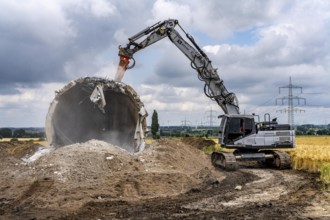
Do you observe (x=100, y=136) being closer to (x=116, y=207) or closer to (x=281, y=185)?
(x=281, y=185)

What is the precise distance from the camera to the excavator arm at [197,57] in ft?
63.9

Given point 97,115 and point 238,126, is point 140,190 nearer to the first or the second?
point 238,126

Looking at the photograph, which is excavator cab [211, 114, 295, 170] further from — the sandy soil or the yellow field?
the sandy soil

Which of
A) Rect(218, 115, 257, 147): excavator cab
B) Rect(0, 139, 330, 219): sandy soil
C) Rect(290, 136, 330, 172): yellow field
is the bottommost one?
Rect(0, 139, 330, 219): sandy soil

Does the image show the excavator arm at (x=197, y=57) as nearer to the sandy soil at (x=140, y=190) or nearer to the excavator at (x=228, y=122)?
the excavator at (x=228, y=122)

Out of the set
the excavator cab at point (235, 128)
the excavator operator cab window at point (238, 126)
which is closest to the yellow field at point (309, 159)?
the excavator cab at point (235, 128)

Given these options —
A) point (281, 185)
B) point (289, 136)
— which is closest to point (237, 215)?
point (281, 185)

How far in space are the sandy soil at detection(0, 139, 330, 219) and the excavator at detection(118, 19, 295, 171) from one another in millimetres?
2292

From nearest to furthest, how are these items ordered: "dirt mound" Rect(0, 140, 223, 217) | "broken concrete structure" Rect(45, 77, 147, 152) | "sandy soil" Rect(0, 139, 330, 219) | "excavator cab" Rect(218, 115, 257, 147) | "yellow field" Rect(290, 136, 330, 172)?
"sandy soil" Rect(0, 139, 330, 219)
"dirt mound" Rect(0, 140, 223, 217)
"yellow field" Rect(290, 136, 330, 172)
"broken concrete structure" Rect(45, 77, 147, 152)
"excavator cab" Rect(218, 115, 257, 147)

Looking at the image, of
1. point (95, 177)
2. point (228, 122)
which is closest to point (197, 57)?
point (228, 122)

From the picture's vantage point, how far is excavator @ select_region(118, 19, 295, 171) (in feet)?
62.7

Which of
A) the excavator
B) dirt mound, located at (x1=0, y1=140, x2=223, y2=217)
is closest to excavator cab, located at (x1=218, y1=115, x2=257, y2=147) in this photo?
the excavator

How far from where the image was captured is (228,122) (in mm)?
19156

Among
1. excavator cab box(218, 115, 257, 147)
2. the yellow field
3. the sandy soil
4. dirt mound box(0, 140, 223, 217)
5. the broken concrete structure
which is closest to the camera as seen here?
the sandy soil
